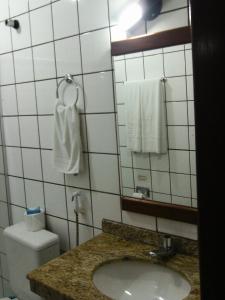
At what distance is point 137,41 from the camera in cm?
129

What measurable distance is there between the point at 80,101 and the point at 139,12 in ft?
1.61

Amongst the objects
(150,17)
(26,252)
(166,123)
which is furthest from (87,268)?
(150,17)

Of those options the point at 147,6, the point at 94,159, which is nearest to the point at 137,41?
the point at 147,6

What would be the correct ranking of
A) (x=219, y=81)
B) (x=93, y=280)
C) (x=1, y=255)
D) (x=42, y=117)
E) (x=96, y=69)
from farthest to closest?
(x=1, y=255), (x=42, y=117), (x=96, y=69), (x=93, y=280), (x=219, y=81)

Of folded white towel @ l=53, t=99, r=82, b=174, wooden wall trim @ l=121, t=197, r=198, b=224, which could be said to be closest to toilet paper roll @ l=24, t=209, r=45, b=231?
folded white towel @ l=53, t=99, r=82, b=174

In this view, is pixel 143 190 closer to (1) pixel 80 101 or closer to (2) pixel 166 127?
(2) pixel 166 127

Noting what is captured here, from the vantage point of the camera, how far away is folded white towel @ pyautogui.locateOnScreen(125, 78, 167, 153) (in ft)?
4.17

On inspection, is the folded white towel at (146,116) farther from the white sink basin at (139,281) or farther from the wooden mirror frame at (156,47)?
the white sink basin at (139,281)

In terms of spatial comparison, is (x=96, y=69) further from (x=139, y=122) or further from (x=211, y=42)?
(x=211, y=42)

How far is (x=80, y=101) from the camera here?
1541 mm

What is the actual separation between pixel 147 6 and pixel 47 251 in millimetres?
1216

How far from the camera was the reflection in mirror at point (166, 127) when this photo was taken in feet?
3.93

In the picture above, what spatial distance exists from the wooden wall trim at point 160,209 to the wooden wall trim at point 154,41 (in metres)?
0.63

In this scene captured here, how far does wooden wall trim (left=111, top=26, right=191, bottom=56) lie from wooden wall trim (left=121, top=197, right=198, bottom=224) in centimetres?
63
